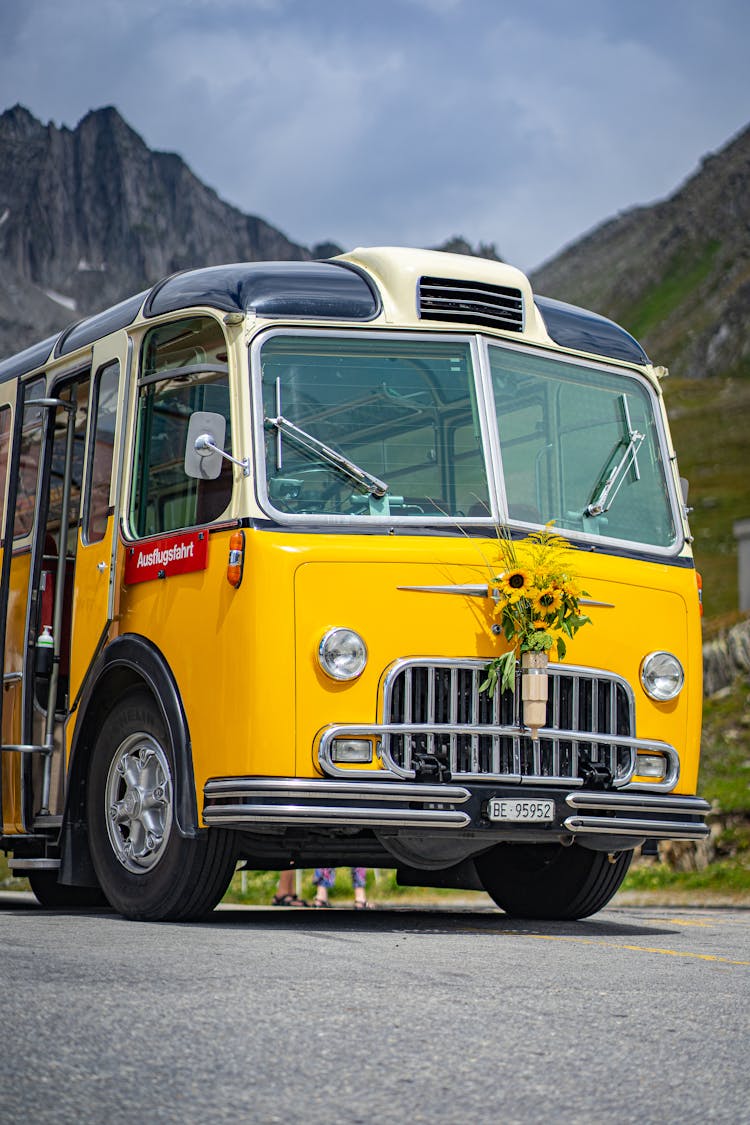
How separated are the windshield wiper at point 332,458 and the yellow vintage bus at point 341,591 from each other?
2 cm

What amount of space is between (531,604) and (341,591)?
992mm

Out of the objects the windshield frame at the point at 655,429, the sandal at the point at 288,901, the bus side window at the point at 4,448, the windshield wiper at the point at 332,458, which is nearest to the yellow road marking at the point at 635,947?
the windshield frame at the point at 655,429

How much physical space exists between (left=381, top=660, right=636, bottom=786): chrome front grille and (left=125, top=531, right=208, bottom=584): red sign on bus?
3.99 ft

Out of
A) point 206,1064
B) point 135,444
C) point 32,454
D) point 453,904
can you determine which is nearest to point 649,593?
point 135,444

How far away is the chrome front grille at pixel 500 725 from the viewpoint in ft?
28.0

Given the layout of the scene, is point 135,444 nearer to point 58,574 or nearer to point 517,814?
point 58,574

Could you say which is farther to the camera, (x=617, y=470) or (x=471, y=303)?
(x=617, y=470)

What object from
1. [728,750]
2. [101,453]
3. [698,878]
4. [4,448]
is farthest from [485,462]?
[728,750]

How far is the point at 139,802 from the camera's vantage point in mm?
9094

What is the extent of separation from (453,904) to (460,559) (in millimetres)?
8920

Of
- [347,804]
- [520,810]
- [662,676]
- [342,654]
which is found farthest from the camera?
[662,676]

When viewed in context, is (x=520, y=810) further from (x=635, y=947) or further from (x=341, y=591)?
(x=341, y=591)

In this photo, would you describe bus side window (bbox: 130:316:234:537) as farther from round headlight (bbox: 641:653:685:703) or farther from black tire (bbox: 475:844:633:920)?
black tire (bbox: 475:844:633:920)

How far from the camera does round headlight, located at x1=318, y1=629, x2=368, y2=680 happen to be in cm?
848
